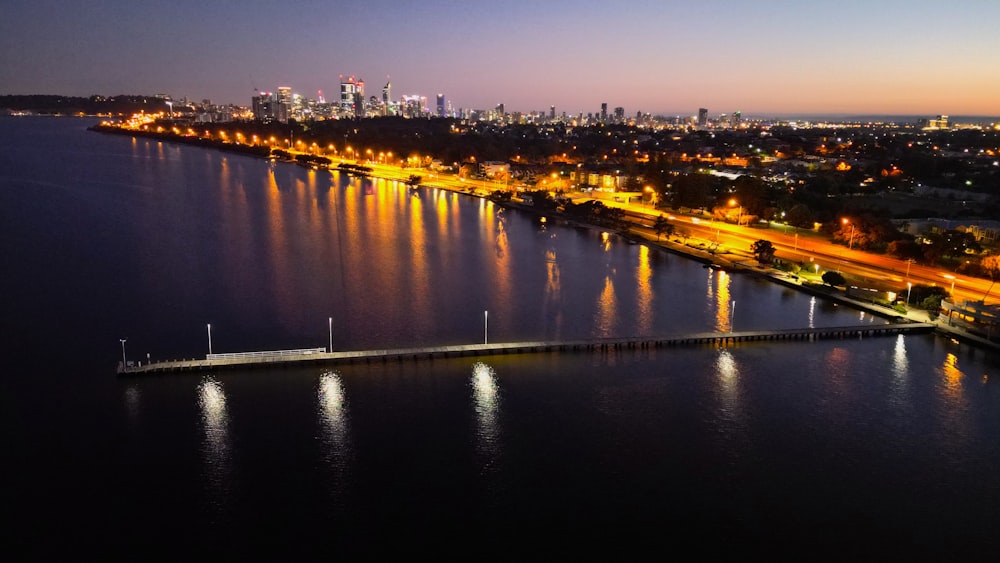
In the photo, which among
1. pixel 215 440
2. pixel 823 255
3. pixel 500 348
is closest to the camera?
pixel 215 440

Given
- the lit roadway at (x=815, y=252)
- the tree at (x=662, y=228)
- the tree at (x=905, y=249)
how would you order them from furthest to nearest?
1. the tree at (x=662, y=228)
2. the tree at (x=905, y=249)
3. the lit roadway at (x=815, y=252)

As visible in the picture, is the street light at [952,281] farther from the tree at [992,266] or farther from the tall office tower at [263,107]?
the tall office tower at [263,107]

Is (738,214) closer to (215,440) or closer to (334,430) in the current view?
(334,430)

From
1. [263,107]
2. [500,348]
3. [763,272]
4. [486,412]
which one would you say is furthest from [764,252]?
[263,107]

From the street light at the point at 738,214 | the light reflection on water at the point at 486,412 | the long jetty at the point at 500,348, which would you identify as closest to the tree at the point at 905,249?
the long jetty at the point at 500,348

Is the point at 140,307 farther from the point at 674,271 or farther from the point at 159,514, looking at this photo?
the point at 674,271
